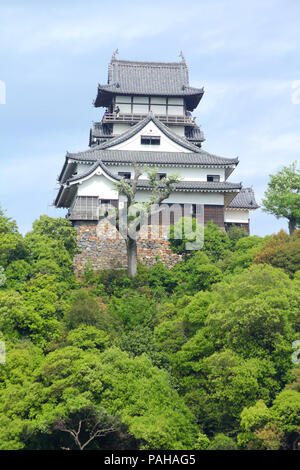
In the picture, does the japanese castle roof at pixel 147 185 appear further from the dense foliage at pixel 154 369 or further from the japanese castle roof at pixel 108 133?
the dense foliage at pixel 154 369

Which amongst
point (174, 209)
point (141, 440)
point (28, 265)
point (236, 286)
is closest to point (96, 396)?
point (141, 440)

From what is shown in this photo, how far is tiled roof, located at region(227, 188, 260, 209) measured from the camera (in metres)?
57.7

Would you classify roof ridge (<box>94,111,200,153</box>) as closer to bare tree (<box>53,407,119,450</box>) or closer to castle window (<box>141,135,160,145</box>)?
castle window (<box>141,135,160,145</box>)

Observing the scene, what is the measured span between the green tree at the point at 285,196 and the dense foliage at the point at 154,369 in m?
10.2

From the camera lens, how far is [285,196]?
49375mm

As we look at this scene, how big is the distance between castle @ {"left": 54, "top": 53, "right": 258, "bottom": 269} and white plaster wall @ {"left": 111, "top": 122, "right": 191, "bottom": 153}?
6 centimetres

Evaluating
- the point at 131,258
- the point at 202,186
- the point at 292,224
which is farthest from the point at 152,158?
the point at 131,258

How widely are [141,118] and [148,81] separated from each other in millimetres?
4056

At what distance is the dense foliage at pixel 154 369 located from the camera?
30281mm

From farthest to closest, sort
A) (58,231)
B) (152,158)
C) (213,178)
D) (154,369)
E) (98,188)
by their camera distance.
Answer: (213,178) → (152,158) → (98,188) → (58,231) → (154,369)

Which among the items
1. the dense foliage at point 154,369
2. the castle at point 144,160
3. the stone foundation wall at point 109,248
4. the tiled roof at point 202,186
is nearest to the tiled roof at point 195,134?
the castle at point 144,160

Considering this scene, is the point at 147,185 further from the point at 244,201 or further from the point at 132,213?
the point at 244,201

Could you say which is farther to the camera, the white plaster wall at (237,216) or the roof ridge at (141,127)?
the white plaster wall at (237,216)

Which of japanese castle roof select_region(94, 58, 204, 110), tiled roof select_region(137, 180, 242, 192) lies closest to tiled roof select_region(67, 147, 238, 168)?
tiled roof select_region(137, 180, 242, 192)
